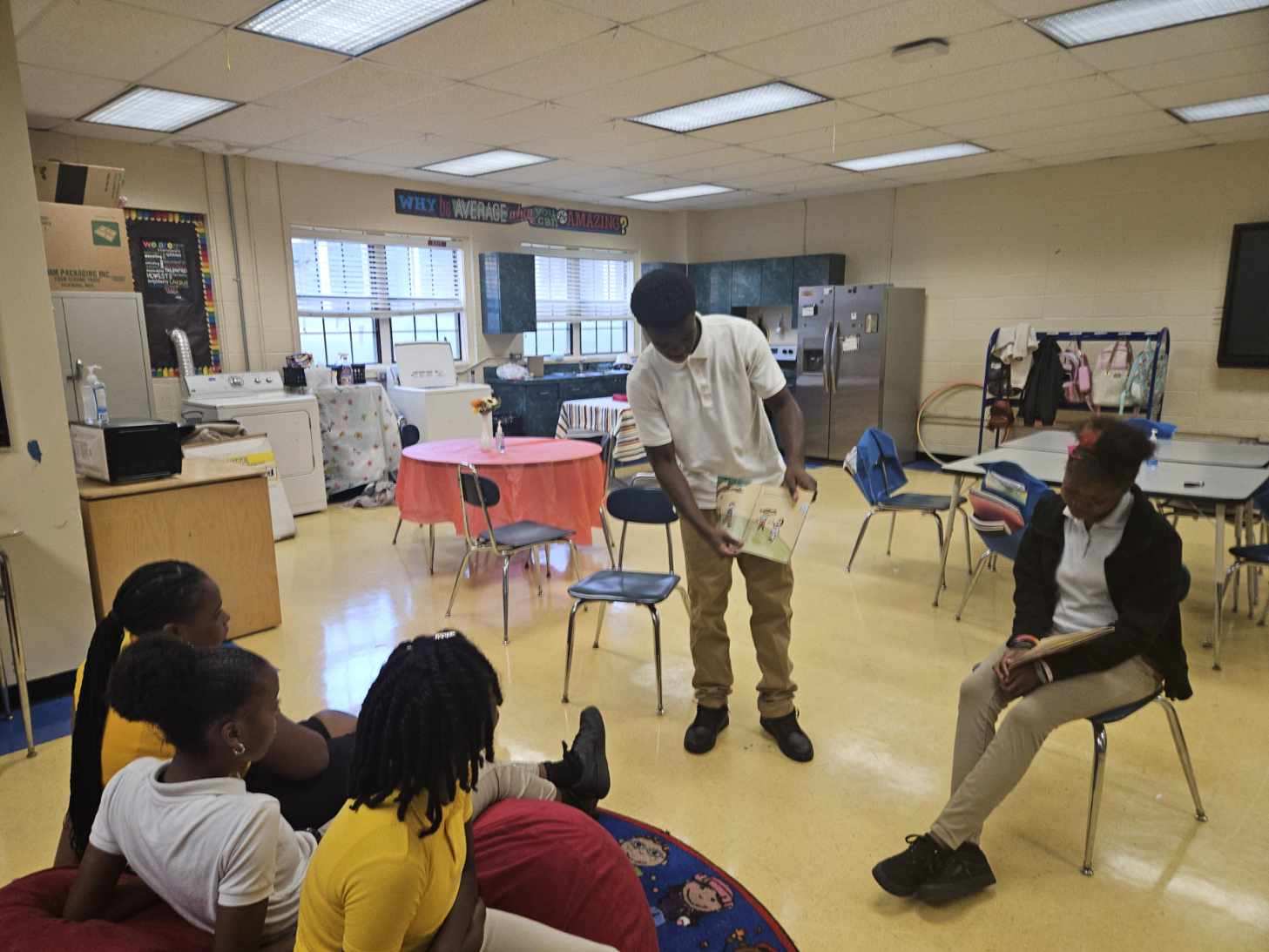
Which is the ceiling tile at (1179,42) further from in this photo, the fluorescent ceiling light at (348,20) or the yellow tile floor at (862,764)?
the fluorescent ceiling light at (348,20)

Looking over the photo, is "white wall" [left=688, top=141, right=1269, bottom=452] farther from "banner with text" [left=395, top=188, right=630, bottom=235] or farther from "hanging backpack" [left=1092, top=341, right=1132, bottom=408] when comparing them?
"banner with text" [left=395, top=188, right=630, bottom=235]

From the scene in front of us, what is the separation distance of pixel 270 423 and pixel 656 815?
14.6ft

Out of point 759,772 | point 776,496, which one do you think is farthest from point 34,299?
point 759,772

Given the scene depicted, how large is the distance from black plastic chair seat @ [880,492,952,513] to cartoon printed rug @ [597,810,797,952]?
256cm

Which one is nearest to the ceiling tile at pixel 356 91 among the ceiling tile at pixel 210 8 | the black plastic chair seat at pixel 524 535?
the ceiling tile at pixel 210 8

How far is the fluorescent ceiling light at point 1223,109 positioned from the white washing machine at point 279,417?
242 inches

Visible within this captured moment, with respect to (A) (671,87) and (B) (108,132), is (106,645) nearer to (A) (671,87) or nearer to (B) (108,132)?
(A) (671,87)

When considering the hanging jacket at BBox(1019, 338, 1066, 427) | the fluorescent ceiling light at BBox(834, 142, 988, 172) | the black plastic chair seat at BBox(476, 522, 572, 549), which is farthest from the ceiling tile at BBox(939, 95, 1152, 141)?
the black plastic chair seat at BBox(476, 522, 572, 549)

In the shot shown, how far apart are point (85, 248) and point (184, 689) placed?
14.3 feet

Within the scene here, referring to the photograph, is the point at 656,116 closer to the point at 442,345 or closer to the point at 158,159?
the point at 442,345

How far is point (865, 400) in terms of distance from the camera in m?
7.48

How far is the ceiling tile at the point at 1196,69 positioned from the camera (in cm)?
381

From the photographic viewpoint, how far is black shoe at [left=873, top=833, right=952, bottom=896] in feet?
6.15

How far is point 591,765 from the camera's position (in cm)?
197
